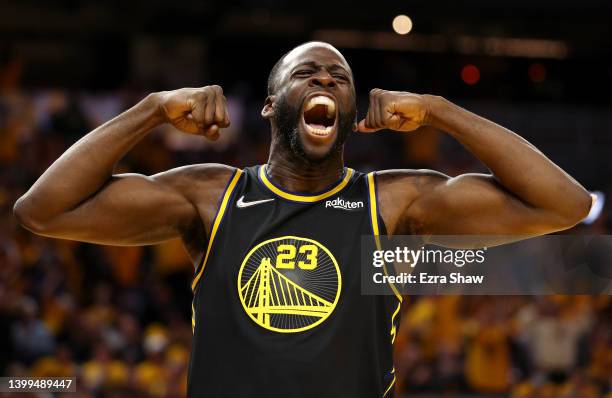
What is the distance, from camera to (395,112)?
335 cm

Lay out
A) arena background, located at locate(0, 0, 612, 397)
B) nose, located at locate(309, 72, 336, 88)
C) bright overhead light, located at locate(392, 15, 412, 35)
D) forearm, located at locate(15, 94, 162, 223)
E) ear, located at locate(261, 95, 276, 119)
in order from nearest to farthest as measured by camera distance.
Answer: forearm, located at locate(15, 94, 162, 223), nose, located at locate(309, 72, 336, 88), ear, located at locate(261, 95, 276, 119), arena background, located at locate(0, 0, 612, 397), bright overhead light, located at locate(392, 15, 412, 35)

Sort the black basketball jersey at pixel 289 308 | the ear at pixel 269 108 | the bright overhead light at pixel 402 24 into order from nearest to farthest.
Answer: the black basketball jersey at pixel 289 308, the ear at pixel 269 108, the bright overhead light at pixel 402 24

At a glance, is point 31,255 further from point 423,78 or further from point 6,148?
point 423,78

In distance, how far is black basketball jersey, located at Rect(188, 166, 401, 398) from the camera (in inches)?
121

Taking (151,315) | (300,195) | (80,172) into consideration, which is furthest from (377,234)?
(151,315)

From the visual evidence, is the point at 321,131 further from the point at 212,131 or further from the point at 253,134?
the point at 253,134

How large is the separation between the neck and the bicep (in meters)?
0.36

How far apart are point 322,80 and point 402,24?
32.9 feet

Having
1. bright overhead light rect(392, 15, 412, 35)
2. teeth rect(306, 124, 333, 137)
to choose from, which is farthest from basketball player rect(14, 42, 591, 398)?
bright overhead light rect(392, 15, 412, 35)

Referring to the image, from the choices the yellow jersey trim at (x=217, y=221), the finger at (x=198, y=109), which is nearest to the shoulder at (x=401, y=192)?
the yellow jersey trim at (x=217, y=221)

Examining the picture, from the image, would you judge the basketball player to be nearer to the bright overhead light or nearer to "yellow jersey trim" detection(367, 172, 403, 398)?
"yellow jersey trim" detection(367, 172, 403, 398)

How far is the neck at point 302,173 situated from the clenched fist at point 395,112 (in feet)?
0.58

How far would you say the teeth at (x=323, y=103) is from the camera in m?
3.30

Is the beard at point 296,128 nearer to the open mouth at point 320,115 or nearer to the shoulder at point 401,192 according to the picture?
the open mouth at point 320,115
